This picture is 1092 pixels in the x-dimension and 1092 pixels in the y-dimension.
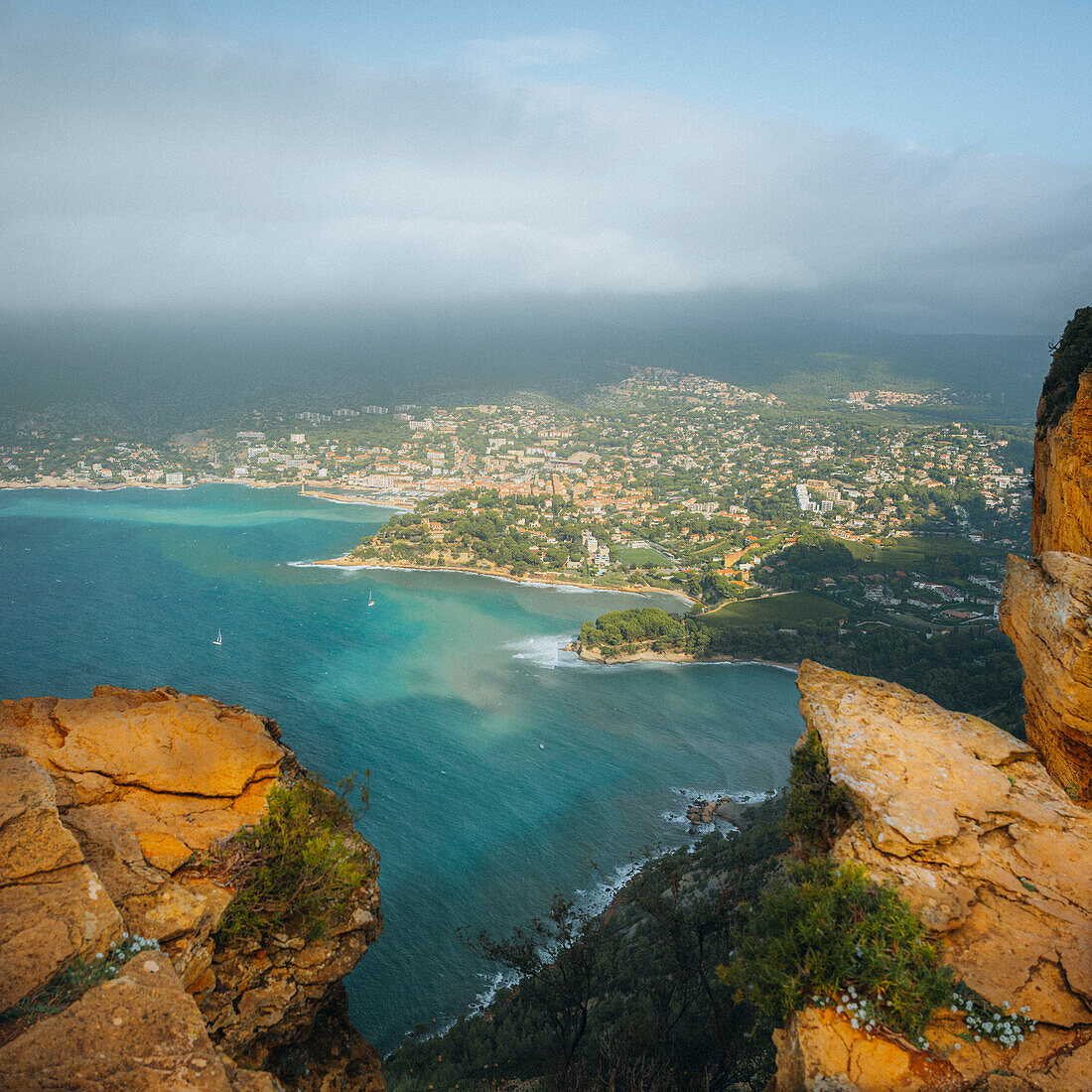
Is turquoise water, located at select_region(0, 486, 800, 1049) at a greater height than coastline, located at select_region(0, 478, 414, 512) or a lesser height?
lesser

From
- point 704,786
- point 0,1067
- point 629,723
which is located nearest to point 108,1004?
point 0,1067

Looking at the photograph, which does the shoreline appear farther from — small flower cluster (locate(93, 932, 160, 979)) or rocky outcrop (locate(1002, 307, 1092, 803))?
small flower cluster (locate(93, 932, 160, 979))

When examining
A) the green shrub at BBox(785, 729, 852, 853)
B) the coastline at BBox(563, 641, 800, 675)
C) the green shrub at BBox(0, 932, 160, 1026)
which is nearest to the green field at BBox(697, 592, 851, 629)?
the coastline at BBox(563, 641, 800, 675)

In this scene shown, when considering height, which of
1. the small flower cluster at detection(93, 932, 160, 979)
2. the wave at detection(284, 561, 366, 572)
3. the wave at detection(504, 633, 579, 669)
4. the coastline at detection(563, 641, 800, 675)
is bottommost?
the coastline at detection(563, 641, 800, 675)

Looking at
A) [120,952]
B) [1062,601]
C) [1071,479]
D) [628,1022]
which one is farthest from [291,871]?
[1071,479]

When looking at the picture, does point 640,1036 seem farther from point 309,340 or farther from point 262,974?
point 309,340

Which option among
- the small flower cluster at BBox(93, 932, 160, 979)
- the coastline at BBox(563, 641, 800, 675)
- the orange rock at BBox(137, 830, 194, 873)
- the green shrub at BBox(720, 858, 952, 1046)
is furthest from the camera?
the coastline at BBox(563, 641, 800, 675)

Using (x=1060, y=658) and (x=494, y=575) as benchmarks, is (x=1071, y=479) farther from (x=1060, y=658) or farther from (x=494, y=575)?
(x=494, y=575)
